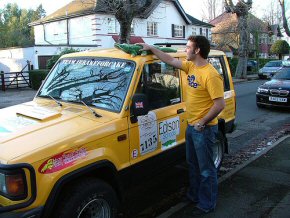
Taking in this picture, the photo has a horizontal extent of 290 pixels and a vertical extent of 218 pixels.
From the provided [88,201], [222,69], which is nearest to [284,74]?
[222,69]

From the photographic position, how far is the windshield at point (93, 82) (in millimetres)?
3938

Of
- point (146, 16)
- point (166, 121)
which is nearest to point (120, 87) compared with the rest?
point (166, 121)

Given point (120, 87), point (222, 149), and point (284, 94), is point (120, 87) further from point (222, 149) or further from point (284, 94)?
point (284, 94)

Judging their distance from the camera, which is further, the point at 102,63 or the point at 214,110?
the point at 102,63

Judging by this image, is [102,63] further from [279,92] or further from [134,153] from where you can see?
[279,92]

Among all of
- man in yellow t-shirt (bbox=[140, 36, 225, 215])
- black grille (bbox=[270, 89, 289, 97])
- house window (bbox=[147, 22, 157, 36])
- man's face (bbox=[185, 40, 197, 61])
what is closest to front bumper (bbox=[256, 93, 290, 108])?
black grille (bbox=[270, 89, 289, 97])

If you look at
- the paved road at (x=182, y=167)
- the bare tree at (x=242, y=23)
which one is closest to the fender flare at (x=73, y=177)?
the paved road at (x=182, y=167)

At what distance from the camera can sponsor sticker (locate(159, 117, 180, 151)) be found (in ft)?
14.2

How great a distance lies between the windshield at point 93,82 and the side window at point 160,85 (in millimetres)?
222

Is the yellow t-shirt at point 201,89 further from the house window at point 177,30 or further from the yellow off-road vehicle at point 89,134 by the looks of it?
the house window at point 177,30

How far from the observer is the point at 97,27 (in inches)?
1264

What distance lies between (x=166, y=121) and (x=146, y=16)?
106ft

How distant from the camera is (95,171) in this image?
348 centimetres

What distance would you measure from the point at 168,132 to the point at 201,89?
764 mm
